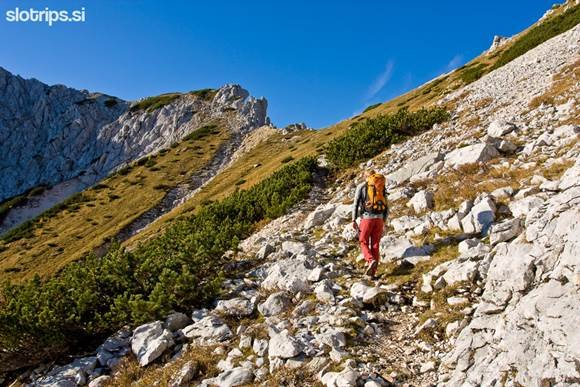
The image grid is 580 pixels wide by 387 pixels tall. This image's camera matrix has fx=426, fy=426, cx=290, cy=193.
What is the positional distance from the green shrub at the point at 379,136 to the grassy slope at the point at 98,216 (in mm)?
29202

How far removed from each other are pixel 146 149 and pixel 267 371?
107 meters

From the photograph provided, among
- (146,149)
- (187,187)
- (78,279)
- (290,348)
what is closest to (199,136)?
(146,149)

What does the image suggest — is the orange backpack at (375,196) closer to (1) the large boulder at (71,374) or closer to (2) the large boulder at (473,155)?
(2) the large boulder at (473,155)

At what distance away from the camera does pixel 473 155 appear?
1558 cm

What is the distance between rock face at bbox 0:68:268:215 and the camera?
354 ft

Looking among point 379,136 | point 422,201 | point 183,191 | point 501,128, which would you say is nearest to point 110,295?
point 422,201

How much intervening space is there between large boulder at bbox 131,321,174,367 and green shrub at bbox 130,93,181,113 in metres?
120

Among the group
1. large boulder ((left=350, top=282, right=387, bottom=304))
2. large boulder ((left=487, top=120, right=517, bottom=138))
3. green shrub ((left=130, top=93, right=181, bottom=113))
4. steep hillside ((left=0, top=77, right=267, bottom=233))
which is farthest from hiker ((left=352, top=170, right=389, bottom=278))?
green shrub ((left=130, top=93, right=181, bottom=113))

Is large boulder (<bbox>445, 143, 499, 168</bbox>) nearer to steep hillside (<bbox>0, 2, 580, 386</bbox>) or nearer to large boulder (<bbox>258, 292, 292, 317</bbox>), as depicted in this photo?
steep hillside (<bbox>0, 2, 580, 386</bbox>)

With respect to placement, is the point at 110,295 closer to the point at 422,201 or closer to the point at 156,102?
the point at 422,201

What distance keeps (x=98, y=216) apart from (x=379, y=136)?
43423 millimetres

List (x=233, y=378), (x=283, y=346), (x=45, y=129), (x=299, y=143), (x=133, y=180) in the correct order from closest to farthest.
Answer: (x=233, y=378) < (x=283, y=346) < (x=299, y=143) < (x=133, y=180) < (x=45, y=129)

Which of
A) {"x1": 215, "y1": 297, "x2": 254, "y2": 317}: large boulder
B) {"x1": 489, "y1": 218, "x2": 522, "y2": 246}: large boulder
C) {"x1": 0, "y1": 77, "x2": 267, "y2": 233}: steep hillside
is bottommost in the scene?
{"x1": 489, "y1": 218, "x2": 522, "y2": 246}: large boulder

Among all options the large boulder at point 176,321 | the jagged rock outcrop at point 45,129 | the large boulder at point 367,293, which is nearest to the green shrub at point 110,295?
the large boulder at point 176,321
